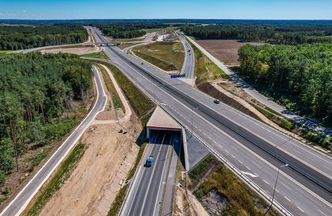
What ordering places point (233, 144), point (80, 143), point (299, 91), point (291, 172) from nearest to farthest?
point (291, 172), point (233, 144), point (80, 143), point (299, 91)

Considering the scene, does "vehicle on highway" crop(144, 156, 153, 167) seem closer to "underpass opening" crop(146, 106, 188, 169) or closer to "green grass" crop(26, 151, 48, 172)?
"underpass opening" crop(146, 106, 188, 169)

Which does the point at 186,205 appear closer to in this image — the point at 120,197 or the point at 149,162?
the point at 120,197

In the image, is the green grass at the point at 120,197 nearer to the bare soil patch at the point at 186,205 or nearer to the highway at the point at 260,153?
the bare soil patch at the point at 186,205

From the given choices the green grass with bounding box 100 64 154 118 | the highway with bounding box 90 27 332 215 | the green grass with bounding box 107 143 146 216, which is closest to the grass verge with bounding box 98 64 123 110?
the green grass with bounding box 100 64 154 118

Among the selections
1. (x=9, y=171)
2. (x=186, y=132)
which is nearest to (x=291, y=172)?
(x=186, y=132)

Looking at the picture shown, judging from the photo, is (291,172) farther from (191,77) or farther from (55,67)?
(55,67)

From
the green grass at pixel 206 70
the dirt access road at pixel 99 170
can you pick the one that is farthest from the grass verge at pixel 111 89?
the green grass at pixel 206 70
